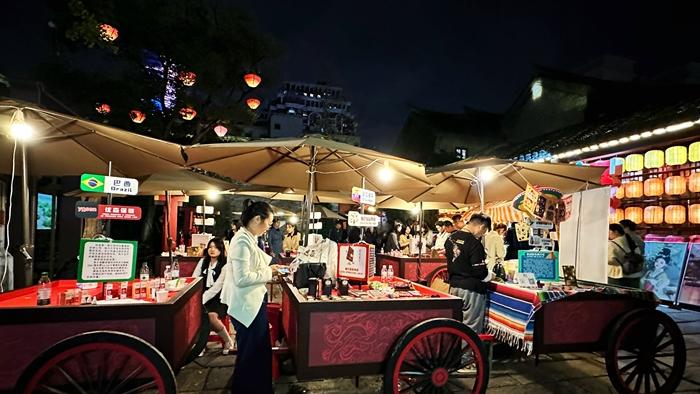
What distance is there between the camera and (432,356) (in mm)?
3916

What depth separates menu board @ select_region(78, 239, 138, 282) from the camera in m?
3.84

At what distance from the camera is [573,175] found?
6.86m

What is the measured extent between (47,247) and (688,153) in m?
16.9

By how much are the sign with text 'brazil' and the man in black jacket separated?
4461mm

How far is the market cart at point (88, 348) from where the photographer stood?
3105 millimetres

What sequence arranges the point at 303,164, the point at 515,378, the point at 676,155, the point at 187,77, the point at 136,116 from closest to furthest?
the point at 515,378 < the point at 303,164 < the point at 676,155 < the point at 136,116 < the point at 187,77

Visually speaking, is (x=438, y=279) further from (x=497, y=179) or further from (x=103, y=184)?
(x=103, y=184)

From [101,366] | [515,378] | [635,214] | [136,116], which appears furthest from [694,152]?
[136,116]

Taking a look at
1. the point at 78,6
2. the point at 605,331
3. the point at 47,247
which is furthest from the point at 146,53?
the point at 605,331

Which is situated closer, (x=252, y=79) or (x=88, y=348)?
(x=88, y=348)

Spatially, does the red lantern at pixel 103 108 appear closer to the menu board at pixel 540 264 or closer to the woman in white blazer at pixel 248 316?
the woman in white blazer at pixel 248 316

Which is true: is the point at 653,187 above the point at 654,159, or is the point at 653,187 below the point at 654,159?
below

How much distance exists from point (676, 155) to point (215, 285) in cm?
1091

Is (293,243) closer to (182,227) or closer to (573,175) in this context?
(182,227)
